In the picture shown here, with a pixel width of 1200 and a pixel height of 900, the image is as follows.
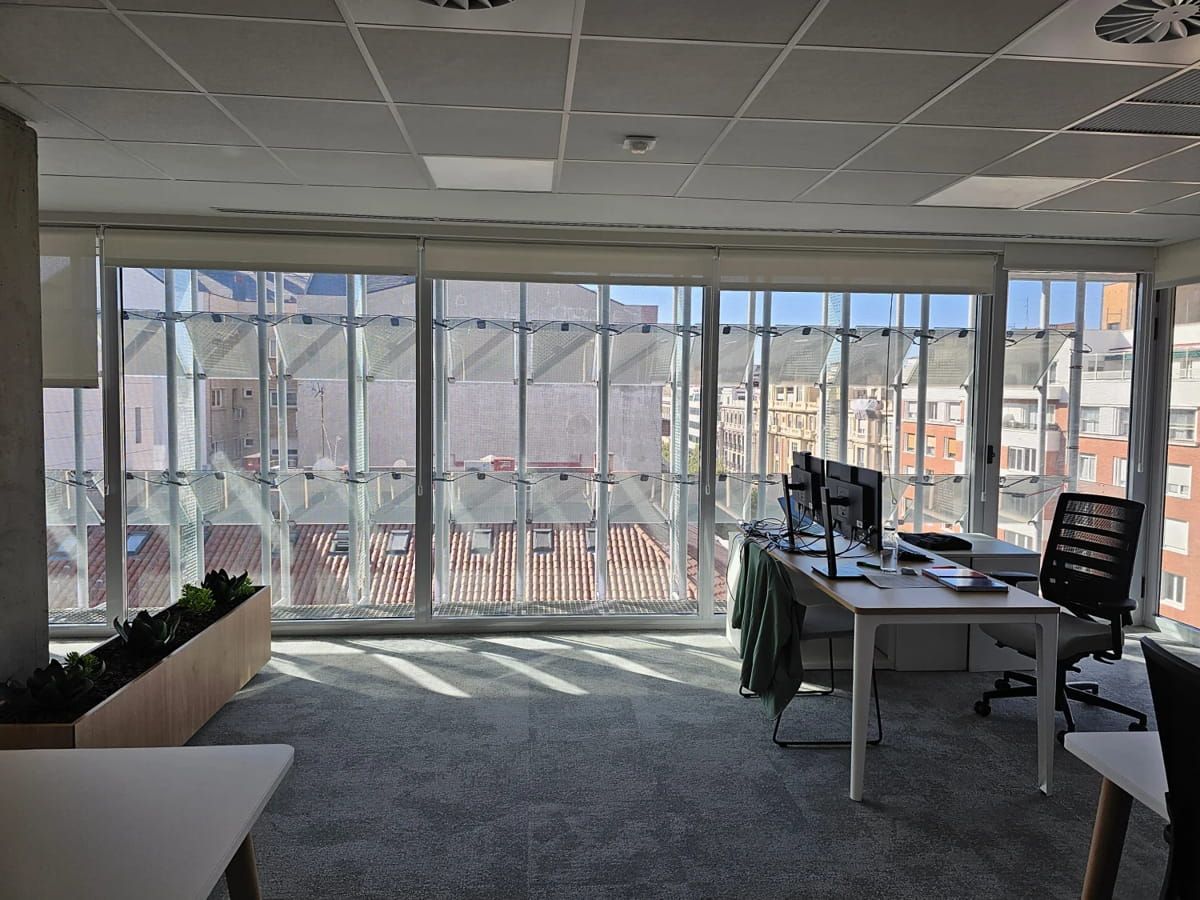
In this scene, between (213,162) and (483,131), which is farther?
(213,162)

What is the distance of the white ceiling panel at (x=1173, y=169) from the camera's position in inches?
136

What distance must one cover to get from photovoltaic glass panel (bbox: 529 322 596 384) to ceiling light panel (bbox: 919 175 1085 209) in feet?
7.35

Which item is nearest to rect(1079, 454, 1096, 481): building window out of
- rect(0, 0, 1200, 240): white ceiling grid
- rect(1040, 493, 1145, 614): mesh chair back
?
rect(1040, 493, 1145, 614): mesh chair back

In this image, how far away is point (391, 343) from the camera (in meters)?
5.26

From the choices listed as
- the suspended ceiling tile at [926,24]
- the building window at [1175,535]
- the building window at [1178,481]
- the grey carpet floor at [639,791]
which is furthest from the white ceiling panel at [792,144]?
the building window at [1175,535]

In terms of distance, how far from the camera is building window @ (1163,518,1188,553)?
5504mm

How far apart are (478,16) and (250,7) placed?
64cm

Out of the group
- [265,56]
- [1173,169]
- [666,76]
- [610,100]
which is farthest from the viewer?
[1173,169]

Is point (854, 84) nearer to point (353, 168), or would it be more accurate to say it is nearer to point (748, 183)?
point (748, 183)

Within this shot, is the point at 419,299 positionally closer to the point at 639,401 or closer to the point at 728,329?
the point at 639,401

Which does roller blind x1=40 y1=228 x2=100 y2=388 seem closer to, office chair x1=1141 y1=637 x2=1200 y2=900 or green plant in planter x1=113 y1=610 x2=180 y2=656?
green plant in planter x1=113 y1=610 x2=180 y2=656

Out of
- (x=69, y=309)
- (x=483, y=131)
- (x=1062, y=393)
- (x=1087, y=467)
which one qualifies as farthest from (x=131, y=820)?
(x=1087, y=467)

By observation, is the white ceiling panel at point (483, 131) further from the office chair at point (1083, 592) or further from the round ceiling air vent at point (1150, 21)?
the office chair at point (1083, 592)

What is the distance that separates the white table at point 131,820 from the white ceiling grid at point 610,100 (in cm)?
198
